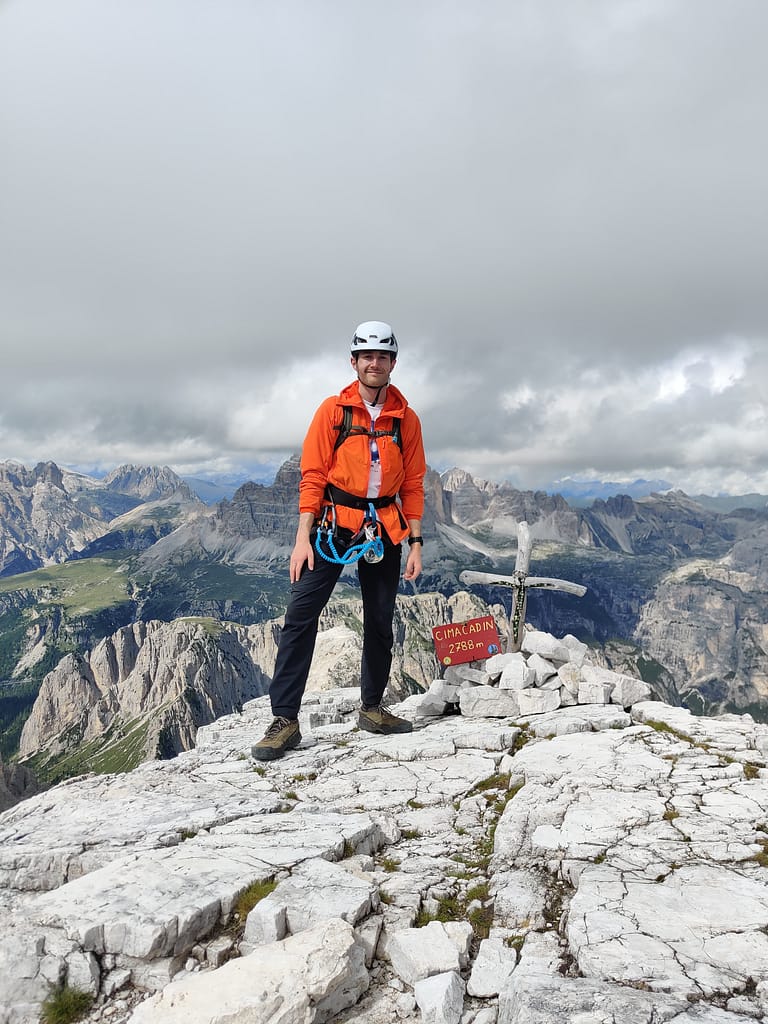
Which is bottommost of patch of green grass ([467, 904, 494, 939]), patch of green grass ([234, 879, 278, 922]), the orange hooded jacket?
patch of green grass ([467, 904, 494, 939])

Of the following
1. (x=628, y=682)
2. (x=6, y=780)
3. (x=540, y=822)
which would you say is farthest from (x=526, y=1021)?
(x=6, y=780)

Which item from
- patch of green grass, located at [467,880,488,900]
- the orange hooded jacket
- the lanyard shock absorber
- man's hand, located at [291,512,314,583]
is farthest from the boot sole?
patch of green grass, located at [467,880,488,900]

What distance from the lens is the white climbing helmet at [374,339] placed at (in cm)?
1073

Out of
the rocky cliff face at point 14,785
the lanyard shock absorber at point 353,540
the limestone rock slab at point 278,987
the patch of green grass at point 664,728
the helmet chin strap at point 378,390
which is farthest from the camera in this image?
the rocky cliff face at point 14,785

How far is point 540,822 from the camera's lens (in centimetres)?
796

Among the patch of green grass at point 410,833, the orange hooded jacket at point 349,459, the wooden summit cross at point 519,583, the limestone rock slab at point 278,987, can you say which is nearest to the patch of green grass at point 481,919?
the limestone rock slab at point 278,987

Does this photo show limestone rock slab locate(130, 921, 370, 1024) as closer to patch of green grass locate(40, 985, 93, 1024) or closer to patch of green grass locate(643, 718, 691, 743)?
patch of green grass locate(40, 985, 93, 1024)

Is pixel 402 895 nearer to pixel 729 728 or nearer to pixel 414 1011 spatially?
pixel 414 1011

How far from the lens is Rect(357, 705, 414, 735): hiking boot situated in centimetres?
1329

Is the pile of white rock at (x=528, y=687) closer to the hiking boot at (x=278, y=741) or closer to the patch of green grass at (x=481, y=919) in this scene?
the hiking boot at (x=278, y=741)

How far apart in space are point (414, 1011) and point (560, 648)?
12.3 m

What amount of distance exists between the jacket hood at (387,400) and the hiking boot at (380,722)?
7.25m

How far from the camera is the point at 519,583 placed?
1945 centimetres

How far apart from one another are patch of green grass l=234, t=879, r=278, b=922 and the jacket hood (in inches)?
315
